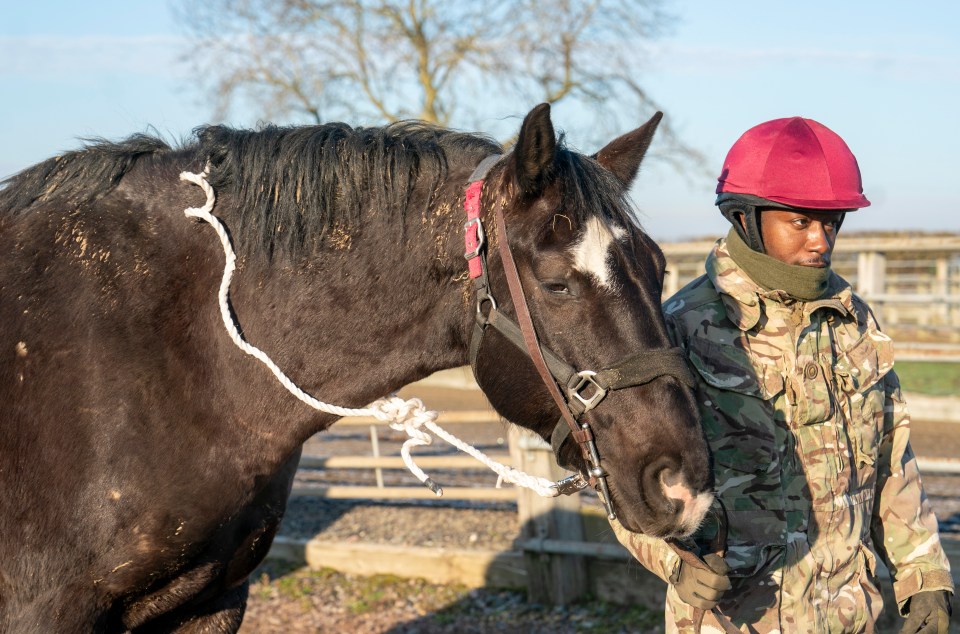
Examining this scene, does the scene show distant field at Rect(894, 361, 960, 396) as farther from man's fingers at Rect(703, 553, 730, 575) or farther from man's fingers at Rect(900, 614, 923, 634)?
man's fingers at Rect(703, 553, 730, 575)

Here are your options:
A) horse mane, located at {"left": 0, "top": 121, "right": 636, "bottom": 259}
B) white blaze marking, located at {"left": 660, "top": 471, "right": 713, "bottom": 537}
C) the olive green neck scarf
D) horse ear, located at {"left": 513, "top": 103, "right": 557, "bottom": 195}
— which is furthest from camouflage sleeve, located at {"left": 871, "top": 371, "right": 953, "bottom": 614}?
horse ear, located at {"left": 513, "top": 103, "right": 557, "bottom": 195}

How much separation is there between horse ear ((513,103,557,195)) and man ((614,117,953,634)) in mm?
547

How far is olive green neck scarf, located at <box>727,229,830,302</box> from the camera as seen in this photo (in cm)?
245

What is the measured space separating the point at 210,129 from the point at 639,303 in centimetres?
137

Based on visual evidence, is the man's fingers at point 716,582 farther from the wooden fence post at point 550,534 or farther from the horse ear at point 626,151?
the wooden fence post at point 550,534

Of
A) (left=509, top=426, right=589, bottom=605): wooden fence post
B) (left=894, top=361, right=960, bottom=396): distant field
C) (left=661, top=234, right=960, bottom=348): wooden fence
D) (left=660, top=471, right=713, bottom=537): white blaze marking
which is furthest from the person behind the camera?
(left=894, top=361, right=960, bottom=396): distant field

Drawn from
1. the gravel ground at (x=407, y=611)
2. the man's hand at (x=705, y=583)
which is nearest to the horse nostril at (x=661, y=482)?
the man's hand at (x=705, y=583)

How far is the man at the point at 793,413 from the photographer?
2443 millimetres

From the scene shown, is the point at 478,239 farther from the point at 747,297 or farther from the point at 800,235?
the point at 800,235

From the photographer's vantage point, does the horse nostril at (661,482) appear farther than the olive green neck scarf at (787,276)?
No

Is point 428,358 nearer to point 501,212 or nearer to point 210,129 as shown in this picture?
point 501,212

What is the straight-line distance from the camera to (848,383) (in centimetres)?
253

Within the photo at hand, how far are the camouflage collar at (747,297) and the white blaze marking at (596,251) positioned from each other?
0.48 metres

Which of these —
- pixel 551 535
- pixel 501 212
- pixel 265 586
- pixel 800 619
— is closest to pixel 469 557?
pixel 551 535
